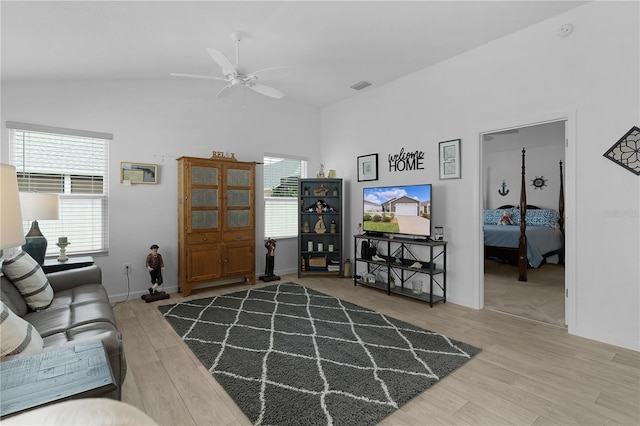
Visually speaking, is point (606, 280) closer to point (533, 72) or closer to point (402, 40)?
point (533, 72)

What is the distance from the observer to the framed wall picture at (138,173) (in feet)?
13.7

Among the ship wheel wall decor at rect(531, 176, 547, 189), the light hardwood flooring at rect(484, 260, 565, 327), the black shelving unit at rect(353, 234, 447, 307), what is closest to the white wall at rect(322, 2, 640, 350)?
the black shelving unit at rect(353, 234, 447, 307)

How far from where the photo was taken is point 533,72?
3.32 metres

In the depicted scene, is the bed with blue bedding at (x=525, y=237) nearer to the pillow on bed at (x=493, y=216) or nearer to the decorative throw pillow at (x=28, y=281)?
the pillow on bed at (x=493, y=216)

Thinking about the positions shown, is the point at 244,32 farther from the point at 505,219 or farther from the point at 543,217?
the point at 543,217

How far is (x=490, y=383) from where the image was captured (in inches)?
88.4

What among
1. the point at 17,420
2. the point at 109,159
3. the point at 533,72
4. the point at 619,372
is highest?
the point at 533,72

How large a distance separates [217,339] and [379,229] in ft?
8.58

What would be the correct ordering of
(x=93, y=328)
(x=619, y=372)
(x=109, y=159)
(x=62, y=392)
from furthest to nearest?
(x=109, y=159) < (x=619, y=372) < (x=93, y=328) < (x=62, y=392)

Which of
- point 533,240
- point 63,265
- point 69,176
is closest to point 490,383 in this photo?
point 63,265

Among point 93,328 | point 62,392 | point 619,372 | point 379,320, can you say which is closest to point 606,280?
point 619,372

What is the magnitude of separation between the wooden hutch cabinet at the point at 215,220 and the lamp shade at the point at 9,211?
126 inches

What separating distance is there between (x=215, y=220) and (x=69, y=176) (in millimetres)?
1718

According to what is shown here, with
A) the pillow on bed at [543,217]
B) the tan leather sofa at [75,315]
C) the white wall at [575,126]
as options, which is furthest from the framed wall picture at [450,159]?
the pillow on bed at [543,217]
